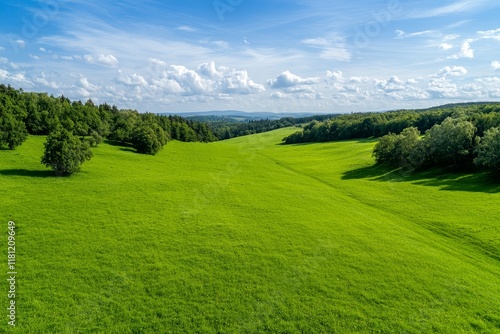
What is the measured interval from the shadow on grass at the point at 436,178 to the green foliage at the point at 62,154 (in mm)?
64342

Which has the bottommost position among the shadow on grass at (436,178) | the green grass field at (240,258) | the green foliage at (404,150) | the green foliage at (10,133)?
the green grass field at (240,258)

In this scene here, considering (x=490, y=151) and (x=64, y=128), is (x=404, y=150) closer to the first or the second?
(x=490, y=151)

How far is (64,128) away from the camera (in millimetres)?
83812

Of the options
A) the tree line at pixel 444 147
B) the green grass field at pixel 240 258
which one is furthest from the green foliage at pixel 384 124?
the green grass field at pixel 240 258

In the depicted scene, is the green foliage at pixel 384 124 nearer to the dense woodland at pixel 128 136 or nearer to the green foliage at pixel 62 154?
the dense woodland at pixel 128 136

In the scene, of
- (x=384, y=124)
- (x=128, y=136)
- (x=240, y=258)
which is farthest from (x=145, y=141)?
(x=384, y=124)

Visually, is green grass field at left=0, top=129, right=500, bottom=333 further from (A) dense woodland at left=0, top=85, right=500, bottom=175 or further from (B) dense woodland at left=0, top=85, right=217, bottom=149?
(B) dense woodland at left=0, top=85, right=217, bottom=149

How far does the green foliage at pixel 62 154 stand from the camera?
5459 centimetres

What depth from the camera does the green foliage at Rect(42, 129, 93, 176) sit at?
2149 inches

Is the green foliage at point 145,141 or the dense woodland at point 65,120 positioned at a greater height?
the dense woodland at point 65,120

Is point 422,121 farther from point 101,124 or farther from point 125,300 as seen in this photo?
point 125,300

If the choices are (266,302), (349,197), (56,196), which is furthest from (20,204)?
(349,197)

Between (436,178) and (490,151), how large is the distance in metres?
12.0

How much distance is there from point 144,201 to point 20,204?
15422 mm
